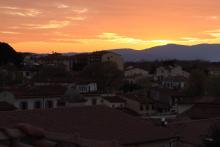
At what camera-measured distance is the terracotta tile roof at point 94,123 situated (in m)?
19.5

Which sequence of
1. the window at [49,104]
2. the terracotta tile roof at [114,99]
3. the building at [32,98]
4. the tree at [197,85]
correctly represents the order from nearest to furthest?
1. the building at [32,98]
2. the window at [49,104]
3. the terracotta tile roof at [114,99]
4. the tree at [197,85]

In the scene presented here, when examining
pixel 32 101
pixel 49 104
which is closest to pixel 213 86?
pixel 49 104

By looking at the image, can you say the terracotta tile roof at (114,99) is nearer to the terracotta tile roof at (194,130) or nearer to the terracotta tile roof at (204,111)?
the terracotta tile roof at (204,111)

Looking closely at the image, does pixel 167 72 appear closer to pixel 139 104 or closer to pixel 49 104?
pixel 139 104

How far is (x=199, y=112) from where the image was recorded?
40.2 meters

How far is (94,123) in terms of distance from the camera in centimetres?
2130

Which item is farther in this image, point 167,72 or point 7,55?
point 167,72

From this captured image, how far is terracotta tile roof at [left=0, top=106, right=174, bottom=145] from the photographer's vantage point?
19.5 metres

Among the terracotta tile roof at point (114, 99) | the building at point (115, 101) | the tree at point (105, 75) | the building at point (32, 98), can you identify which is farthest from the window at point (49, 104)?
the tree at point (105, 75)

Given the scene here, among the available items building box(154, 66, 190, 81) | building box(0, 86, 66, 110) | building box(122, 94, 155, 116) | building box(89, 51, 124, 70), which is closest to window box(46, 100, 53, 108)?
building box(0, 86, 66, 110)

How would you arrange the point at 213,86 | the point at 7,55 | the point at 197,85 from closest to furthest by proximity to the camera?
the point at 213,86 < the point at 197,85 < the point at 7,55

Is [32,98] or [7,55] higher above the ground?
[7,55]

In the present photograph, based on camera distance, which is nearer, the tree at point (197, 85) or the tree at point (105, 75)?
the tree at point (197, 85)

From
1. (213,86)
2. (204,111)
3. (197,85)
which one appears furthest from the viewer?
(197,85)
